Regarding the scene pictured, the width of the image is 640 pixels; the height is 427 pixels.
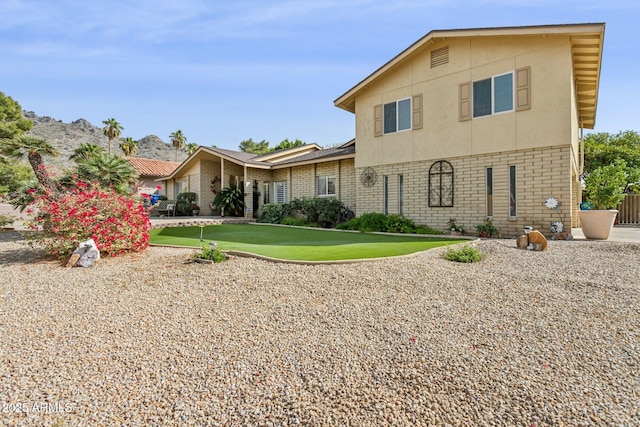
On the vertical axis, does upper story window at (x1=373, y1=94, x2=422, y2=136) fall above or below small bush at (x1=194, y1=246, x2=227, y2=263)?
above

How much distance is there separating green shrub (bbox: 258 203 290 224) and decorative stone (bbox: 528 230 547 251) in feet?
36.6

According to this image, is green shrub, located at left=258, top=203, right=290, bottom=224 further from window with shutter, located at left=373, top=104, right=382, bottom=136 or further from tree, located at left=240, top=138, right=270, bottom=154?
tree, located at left=240, top=138, right=270, bottom=154

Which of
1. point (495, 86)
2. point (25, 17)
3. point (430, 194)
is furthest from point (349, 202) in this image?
point (25, 17)

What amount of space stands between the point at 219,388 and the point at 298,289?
7.82 ft

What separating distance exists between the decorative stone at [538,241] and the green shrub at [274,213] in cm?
1115

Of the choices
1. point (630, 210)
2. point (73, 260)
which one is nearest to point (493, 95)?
point (630, 210)

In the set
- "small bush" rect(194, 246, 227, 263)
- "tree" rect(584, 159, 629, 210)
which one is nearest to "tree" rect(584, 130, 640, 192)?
"tree" rect(584, 159, 629, 210)

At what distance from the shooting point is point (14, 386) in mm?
2447

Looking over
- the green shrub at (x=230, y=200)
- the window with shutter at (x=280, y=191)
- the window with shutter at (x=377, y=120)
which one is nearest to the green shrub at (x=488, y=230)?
the window with shutter at (x=377, y=120)

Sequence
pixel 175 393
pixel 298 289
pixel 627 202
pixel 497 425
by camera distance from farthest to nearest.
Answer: pixel 627 202
pixel 298 289
pixel 175 393
pixel 497 425

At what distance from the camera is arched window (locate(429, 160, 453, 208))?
11.5 meters

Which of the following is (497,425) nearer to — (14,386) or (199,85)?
(14,386)

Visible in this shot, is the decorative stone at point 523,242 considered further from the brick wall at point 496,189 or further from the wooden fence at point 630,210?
the wooden fence at point 630,210

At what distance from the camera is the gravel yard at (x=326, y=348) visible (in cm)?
217
